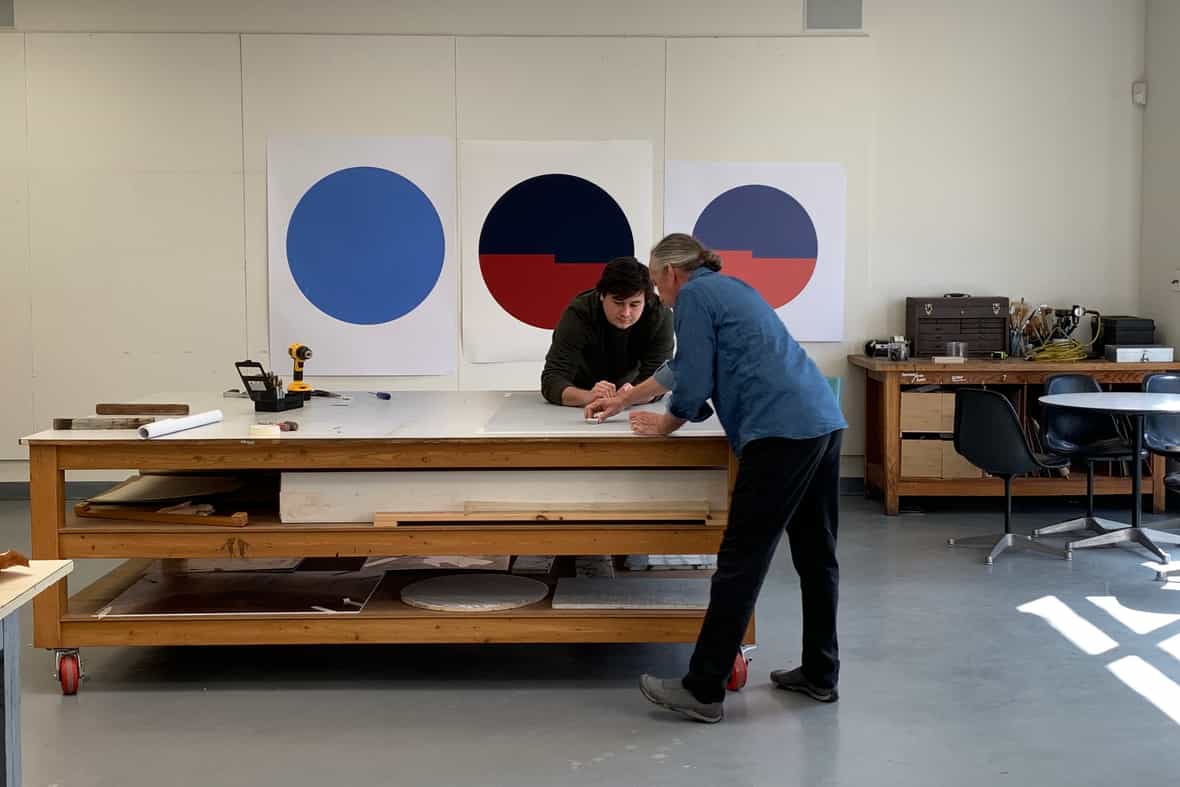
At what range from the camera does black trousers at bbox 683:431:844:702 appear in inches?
139

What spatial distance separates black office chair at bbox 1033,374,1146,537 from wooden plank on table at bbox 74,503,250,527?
3.92 meters

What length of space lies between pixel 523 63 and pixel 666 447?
3947 mm

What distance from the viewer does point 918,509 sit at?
696 cm

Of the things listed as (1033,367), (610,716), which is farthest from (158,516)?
(1033,367)

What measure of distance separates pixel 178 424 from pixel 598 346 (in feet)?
5.42

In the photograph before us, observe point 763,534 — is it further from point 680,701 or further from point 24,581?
point 24,581

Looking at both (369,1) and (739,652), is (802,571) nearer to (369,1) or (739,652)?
(739,652)

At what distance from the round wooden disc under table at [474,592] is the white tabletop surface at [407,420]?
0.56 metres

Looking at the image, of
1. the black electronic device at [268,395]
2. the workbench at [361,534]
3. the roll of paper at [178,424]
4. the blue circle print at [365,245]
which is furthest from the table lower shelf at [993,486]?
the roll of paper at [178,424]

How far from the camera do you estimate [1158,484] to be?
267 inches

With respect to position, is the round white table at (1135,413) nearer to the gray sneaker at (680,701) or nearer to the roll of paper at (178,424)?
the gray sneaker at (680,701)

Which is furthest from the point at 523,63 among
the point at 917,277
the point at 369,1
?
the point at 917,277

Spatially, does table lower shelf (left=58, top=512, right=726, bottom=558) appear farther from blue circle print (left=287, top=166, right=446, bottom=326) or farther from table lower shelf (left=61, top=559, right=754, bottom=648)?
blue circle print (left=287, top=166, right=446, bottom=326)

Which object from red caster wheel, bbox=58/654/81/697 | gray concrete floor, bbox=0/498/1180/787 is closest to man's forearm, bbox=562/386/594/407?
gray concrete floor, bbox=0/498/1180/787
